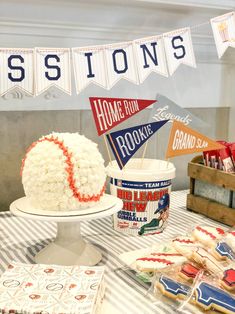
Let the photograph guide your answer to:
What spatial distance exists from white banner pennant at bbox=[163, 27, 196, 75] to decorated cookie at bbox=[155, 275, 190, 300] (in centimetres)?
71

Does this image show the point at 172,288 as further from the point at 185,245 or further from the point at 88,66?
the point at 88,66

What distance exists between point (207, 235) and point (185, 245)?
0.27 ft

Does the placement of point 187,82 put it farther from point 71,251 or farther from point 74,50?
point 71,251

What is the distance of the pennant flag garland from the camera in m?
1.24

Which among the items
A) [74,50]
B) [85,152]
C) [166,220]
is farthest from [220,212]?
[74,50]

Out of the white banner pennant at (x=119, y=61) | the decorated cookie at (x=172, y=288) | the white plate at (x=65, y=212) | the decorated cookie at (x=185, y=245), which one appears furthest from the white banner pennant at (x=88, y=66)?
the decorated cookie at (x=172, y=288)

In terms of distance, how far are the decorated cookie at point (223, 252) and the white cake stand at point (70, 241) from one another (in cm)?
23

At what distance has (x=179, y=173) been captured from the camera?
1.70m

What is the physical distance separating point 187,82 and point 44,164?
879 mm

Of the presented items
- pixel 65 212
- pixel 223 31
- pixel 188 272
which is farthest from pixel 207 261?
pixel 223 31

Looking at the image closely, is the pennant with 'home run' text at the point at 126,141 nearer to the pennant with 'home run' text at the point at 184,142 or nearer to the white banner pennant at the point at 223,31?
the pennant with 'home run' text at the point at 184,142

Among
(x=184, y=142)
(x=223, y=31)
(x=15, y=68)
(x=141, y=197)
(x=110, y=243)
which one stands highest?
(x=223, y=31)

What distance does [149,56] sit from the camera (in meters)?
1.33

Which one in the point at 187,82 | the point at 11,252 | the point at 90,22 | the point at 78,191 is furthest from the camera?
the point at 187,82
